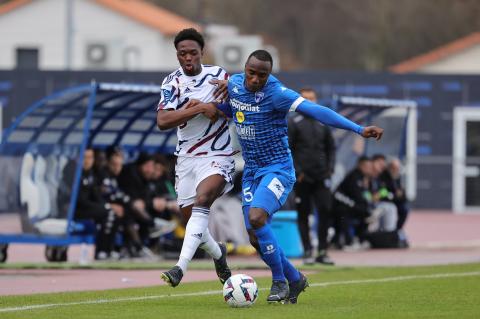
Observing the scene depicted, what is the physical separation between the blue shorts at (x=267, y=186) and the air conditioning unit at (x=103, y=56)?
4166 cm

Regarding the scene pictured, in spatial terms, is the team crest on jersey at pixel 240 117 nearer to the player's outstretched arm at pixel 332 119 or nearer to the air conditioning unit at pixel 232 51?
the player's outstretched arm at pixel 332 119

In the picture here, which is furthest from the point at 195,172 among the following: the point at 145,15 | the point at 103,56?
the point at 145,15

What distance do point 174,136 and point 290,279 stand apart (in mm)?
9346

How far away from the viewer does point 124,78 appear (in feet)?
113

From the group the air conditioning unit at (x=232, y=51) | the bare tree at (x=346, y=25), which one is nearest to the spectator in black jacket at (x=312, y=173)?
the air conditioning unit at (x=232, y=51)

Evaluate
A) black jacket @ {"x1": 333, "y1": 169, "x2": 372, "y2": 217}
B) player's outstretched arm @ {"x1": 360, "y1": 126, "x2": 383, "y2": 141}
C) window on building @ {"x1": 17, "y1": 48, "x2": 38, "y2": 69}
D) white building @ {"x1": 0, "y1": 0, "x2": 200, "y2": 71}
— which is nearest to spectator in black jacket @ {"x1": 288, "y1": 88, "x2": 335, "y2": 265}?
black jacket @ {"x1": 333, "y1": 169, "x2": 372, "y2": 217}

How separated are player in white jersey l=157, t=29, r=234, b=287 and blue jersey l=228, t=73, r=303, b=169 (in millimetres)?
442

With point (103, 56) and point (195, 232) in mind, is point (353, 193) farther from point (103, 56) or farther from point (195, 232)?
point (103, 56)

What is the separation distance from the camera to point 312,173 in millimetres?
18016

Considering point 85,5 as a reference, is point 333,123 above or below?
below

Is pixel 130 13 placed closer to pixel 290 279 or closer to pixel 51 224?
pixel 51 224

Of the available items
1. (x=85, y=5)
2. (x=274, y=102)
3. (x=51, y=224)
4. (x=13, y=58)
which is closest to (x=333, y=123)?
(x=274, y=102)

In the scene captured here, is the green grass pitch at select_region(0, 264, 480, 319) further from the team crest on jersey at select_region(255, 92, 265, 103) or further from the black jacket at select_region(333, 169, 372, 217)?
the black jacket at select_region(333, 169, 372, 217)

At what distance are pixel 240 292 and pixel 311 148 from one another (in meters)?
7.14
